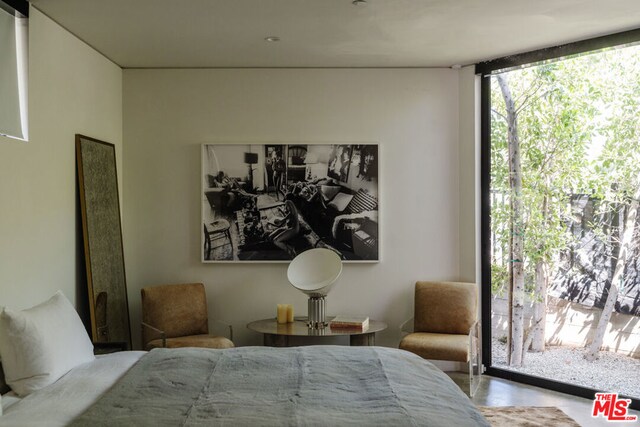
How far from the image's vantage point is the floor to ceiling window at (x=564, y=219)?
192 inches

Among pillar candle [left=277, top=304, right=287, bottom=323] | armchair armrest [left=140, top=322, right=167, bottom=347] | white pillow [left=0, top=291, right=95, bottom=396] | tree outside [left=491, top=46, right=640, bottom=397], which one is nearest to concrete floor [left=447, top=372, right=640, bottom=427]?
tree outside [left=491, top=46, right=640, bottom=397]

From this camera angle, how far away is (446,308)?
18.2 feet

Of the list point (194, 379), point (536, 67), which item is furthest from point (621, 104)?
point (194, 379)

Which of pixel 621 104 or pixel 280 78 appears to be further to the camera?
pixel 280 78

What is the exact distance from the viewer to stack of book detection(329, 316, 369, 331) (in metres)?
5.19

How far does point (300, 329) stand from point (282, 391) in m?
2.18

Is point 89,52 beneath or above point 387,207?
above

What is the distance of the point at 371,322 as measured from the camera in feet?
18.3

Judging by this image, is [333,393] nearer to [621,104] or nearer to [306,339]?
[306,339]

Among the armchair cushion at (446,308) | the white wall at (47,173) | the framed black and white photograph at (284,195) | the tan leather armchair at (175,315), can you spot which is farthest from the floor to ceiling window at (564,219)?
the white wall at (47,173)

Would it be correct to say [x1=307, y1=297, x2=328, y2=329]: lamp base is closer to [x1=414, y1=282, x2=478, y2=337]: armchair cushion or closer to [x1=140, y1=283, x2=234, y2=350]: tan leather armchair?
[x1=140, y1=283, x2=234, y2=350]: tan leather armchair

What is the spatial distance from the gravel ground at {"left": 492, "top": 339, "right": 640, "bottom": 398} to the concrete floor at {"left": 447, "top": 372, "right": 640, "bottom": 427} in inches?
6.0

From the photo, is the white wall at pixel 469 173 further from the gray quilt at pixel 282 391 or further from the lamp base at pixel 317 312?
the gray quilt at pixel 282 391

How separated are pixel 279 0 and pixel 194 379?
227 centimetres
